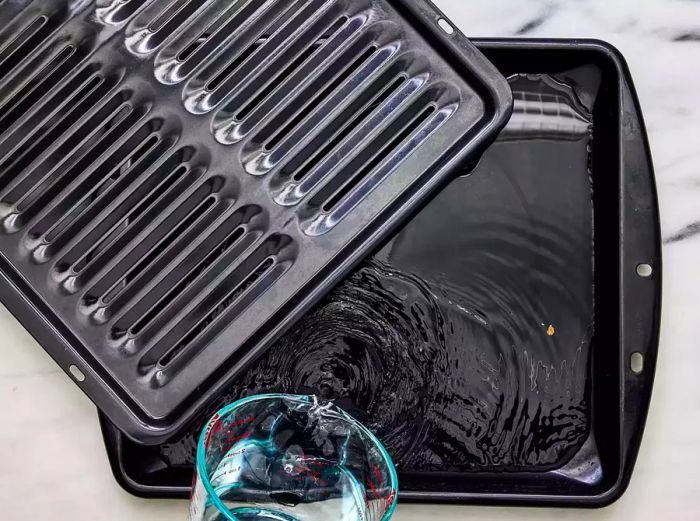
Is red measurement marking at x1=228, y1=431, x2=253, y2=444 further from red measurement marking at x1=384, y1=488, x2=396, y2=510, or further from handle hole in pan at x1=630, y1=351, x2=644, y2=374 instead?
handle hole in pan at x1=630, y1=351, x2=644, y2=374

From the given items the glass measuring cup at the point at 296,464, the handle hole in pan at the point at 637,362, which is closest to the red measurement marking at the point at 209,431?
the glass measuring cup at the point at 296,464

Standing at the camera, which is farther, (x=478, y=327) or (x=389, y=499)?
(x=478, y=327)

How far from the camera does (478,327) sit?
0.66 m

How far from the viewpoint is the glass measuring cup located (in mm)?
570

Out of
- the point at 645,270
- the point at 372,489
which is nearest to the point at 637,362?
the point at 645,270

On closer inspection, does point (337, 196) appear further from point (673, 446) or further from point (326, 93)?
point (673, 446)

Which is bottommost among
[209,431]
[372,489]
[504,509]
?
[504,509]

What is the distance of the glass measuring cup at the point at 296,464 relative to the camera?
0.57 m

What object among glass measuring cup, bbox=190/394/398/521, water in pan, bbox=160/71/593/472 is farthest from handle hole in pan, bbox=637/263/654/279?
glass measuring cup, bbox=190/394/398/521

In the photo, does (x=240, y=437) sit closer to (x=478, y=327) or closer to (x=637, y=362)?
(x=478, y=327)

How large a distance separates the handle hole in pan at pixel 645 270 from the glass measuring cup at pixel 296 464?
0.25 metres

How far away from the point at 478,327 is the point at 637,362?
0.13 meters

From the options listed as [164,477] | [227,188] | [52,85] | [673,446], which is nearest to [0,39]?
[52,85]

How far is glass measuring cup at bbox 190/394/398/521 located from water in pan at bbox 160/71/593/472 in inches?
2.3
